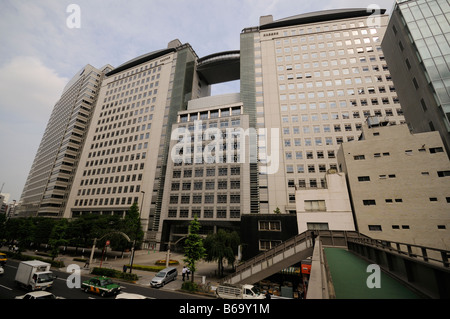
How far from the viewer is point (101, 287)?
19.6 metres

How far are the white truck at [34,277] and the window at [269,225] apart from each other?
28.4 meters

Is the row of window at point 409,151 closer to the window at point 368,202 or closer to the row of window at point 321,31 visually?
the window at point 368,202

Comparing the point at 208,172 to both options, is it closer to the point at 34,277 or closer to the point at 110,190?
the point at 110,190

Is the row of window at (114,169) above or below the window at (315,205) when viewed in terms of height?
above

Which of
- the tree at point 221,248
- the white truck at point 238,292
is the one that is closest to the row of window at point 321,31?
the tree at point 221,248

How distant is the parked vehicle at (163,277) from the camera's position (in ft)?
77.3

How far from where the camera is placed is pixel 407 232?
1118 inches

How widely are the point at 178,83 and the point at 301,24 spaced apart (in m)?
51.1

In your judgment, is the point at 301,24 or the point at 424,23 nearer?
the point at 424,23

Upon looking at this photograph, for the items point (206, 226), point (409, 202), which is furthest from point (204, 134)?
point (409, 202)

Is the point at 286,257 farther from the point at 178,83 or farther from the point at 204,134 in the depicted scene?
the point at 178,83

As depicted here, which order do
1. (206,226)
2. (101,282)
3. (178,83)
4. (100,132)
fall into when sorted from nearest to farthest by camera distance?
(101,282) < (206,226) < (178,83) < (100,132)

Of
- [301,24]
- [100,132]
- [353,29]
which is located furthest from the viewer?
[100,132]
